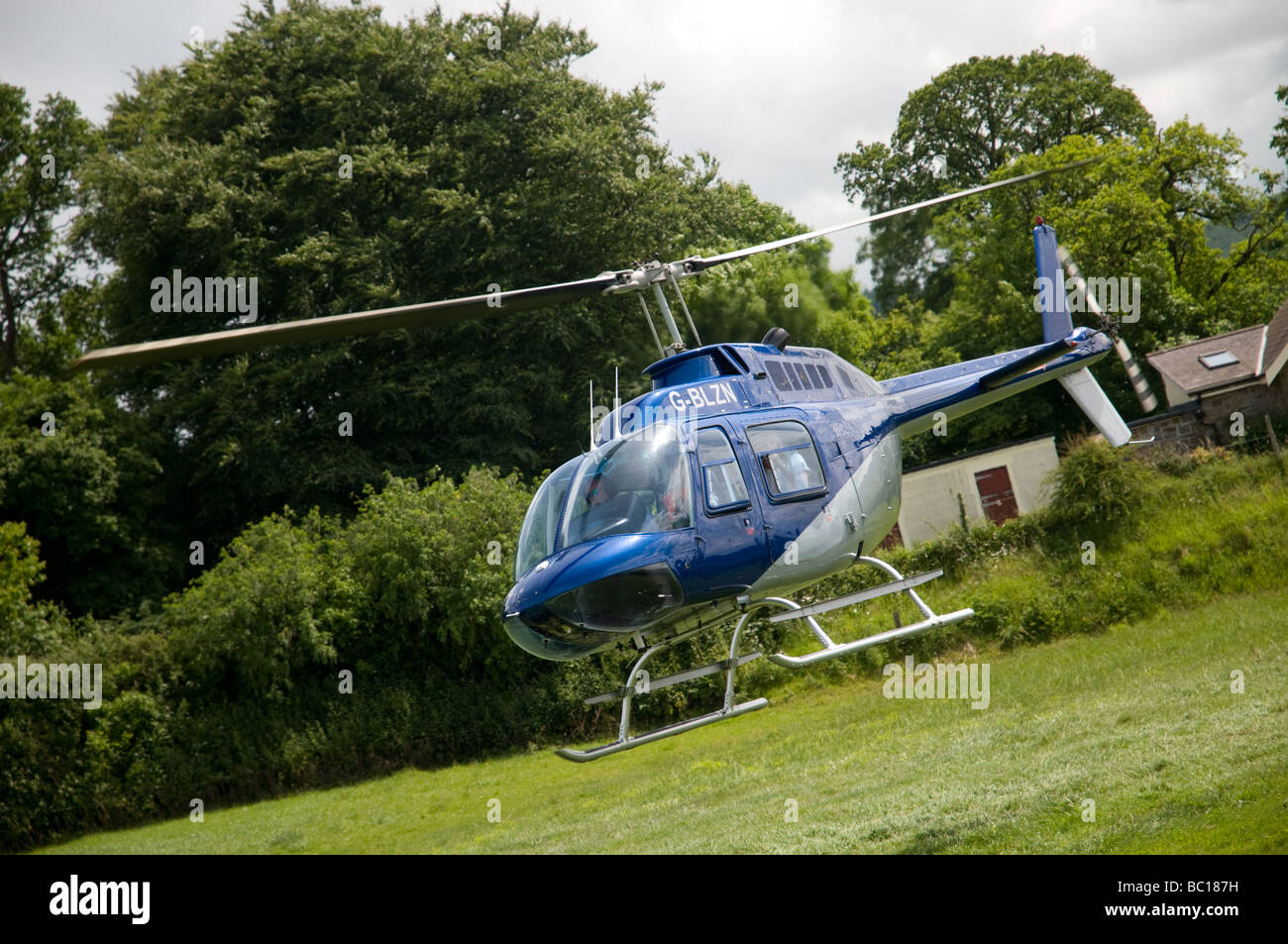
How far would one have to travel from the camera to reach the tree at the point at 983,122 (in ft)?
161

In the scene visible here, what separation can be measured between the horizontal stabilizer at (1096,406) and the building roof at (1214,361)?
64.3ft

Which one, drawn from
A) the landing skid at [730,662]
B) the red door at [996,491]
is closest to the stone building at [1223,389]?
the red door at [996,491]

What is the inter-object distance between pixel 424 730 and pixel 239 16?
2461 centimetres

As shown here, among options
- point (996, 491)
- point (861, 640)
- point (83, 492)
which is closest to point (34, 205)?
point (83, 492)

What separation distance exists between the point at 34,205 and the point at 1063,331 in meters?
38.4

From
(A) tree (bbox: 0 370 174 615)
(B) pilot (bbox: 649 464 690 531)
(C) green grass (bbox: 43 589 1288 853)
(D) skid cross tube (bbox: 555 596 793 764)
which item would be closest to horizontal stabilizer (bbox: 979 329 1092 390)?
(D) skid cross tube (bbox: 555 596 793 764)

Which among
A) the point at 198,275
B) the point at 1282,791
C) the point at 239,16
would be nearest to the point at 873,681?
the point at 1282,791

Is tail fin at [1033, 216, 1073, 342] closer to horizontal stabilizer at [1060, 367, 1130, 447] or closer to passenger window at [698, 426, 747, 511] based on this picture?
horizontal stabilizer at [1060, 367, 1130, 447]

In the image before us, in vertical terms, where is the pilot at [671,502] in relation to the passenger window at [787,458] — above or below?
below

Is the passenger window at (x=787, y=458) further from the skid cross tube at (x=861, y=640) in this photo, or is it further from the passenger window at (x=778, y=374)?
the skid cross tube at (x=861, y=640)

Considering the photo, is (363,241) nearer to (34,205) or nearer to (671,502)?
(34,205)

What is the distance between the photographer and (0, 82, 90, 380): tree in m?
39.8

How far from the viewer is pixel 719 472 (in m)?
10.2

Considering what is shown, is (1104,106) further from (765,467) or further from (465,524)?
(765,467)
